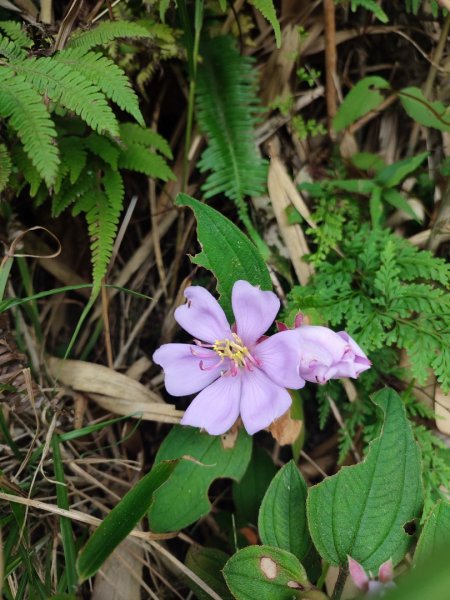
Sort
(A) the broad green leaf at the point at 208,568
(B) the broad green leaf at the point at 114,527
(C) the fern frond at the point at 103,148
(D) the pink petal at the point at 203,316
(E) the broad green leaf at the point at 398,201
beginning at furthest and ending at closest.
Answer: (E) the broad green leaf at the point at 398,201 < (C) the fern frond at the point at 103,148 < (A) the broad green leaf at the point at 208,568 < (D) the pink petal at the point at 203,316 < (B) the broad green leaf at the point at 114,527

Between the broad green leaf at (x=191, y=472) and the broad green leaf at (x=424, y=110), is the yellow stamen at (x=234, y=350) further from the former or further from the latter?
the broad green leaf at (x=424, y=110)

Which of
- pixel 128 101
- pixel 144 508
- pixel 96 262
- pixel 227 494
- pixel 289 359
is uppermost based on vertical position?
pixel 128 101

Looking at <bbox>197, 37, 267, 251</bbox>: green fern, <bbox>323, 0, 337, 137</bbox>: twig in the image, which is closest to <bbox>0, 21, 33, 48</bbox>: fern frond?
<bbox>197, 37, 267, 251</bbox>: green fern

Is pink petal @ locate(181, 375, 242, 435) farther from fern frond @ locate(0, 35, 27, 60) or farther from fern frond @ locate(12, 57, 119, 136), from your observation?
fern frond @ locate(0, 35, 27, 60)

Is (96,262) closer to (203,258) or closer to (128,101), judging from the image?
(203,258)

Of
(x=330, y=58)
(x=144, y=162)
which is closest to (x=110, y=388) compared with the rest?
(x=144, y=162)

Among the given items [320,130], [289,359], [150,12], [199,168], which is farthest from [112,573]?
[150,12]

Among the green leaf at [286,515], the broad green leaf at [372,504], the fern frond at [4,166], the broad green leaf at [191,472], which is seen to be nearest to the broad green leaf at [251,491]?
the broad green leaf at [191,472]
